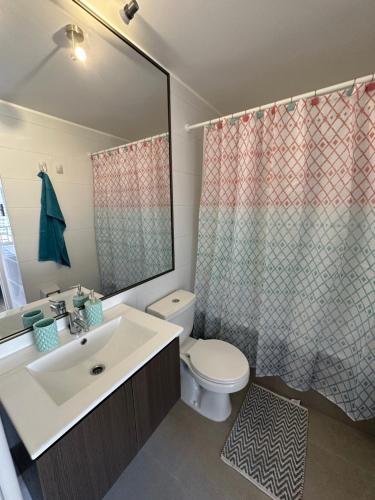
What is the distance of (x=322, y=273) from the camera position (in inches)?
49.4

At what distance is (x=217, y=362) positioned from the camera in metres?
1.38

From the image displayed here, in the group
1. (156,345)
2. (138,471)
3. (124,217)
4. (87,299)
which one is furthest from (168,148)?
(138,471)

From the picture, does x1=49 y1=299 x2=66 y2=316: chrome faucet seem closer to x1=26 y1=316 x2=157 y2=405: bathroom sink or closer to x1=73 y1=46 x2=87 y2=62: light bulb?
x1=26 y1=316 x2=157 y2=405: bathroom sink

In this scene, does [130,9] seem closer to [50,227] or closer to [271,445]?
[50,227]

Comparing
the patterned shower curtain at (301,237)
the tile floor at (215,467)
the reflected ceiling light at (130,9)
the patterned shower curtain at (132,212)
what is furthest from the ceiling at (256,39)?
the tile floor at (215,467)

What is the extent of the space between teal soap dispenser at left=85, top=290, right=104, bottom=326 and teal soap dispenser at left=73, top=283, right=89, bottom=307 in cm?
4

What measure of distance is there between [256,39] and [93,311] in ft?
5.49

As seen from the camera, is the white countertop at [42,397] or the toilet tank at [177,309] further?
the toilet tank at [177,309]

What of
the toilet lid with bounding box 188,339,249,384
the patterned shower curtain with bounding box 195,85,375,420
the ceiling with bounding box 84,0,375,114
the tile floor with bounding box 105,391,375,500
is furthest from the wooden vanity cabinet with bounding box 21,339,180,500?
the ceiling with bounding box 84,0,375,114

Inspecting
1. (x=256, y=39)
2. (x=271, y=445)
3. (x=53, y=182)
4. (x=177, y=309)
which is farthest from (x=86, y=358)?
(x=256, y=39)

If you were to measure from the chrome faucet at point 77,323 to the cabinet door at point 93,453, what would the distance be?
1.24 feet

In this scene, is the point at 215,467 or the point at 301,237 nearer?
the point at 215,467

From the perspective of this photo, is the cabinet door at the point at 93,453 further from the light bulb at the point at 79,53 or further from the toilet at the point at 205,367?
the light bulb at the point at 79,53

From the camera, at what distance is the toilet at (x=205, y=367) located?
127cm
